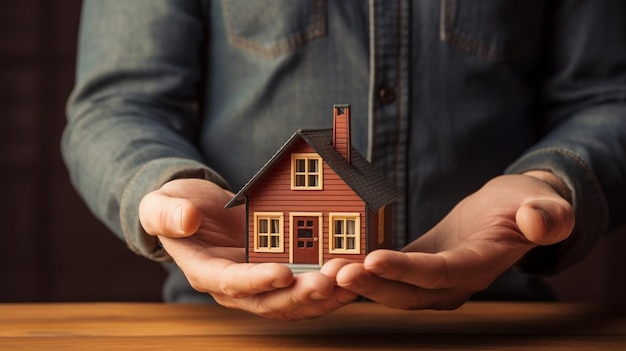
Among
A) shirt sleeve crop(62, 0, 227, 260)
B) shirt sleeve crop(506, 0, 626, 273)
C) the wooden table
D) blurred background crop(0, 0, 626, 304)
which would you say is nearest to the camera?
the wooden table

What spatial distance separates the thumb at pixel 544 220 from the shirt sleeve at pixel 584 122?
0.23 meters

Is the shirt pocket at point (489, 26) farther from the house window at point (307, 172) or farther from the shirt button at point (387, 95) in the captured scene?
the house window at point (307, 172)

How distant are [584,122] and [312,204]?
59 centimetres

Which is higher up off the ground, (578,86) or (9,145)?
(578,86)

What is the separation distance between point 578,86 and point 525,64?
102 millimetres

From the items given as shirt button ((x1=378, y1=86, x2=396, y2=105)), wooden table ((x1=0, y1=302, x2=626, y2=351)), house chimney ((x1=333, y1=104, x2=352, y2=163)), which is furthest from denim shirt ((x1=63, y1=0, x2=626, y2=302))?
house chimney ((x1=333, y1=104, x2=352, y2=163))

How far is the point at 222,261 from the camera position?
0.99 m

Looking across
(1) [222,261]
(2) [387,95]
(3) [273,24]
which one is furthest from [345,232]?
(3) [273,24]

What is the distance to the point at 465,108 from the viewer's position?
145 centimetres

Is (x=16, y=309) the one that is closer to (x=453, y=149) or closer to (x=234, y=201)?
(x=234, y=201)

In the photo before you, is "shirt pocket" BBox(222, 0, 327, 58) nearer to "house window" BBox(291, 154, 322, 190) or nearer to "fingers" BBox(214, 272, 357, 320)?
"house window" BBox(291, 154, 322, 190)

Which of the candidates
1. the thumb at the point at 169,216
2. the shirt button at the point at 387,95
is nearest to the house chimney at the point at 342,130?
the thumb at the point at 169,216

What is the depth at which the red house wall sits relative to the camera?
41.3 inches

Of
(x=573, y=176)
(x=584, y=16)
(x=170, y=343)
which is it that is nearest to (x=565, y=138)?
(x=573, y=176)
